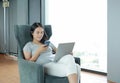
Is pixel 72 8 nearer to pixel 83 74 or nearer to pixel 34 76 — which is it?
pixel 83 74

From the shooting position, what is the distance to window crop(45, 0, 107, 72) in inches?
153

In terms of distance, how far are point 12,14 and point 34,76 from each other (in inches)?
165

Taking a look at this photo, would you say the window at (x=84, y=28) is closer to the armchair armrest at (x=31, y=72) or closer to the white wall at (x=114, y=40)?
the white wall at (x=114, y=40)

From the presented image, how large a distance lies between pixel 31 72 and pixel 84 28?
7.04 ft

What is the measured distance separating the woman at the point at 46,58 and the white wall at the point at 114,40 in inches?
45.4

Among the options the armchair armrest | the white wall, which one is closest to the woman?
the armchair armrest

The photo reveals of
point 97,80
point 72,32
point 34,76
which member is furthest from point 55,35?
point 34,76

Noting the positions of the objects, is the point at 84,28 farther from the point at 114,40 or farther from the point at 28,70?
the point at 28,70

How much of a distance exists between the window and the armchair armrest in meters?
1.91

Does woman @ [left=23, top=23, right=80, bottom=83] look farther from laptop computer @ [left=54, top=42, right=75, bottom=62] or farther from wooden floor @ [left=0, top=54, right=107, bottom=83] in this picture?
wooden floor @ [left=0, top=54, right=107, bottom=83]

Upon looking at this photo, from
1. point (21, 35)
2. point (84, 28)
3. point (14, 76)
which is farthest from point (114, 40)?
point (14, 76)

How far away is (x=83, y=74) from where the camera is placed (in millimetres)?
4031

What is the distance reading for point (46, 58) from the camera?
2559mm

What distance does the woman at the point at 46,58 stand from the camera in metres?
2.23
